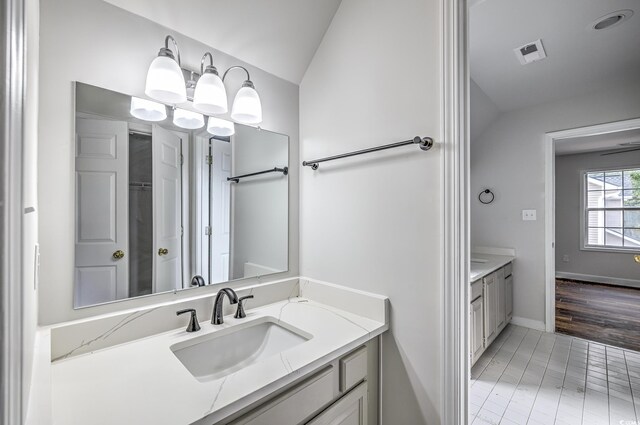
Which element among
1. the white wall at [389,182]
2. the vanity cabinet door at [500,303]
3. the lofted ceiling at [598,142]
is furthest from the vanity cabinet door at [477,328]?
the lofted ceiling at [598,142]

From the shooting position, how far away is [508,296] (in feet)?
9.32

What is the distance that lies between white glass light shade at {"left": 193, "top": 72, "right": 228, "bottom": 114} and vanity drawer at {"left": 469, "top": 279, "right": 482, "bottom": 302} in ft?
6.72

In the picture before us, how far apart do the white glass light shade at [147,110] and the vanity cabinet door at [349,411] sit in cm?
131

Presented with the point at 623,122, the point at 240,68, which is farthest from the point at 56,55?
the point at 623,122

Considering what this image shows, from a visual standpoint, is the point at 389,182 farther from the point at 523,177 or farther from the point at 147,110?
the point at 523,177

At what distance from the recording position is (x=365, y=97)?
1.37 meters

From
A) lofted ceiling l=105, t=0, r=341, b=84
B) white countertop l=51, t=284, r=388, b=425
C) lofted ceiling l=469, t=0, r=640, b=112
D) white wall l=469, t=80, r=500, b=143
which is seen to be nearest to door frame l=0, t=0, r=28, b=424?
white countertop l=51, t=284, r=388, b=425

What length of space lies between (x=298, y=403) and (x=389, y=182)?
0.91 m

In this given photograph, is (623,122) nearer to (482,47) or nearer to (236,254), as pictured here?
(482,47)

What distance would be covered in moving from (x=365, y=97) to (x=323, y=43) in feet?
1.54

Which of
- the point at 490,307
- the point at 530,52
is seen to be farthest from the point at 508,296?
the point at 530,52

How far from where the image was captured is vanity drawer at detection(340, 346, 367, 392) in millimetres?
1065

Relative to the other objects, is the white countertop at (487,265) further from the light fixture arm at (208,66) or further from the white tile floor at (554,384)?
the light fixture arm at (208,66)

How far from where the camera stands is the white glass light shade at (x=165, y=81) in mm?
1094
